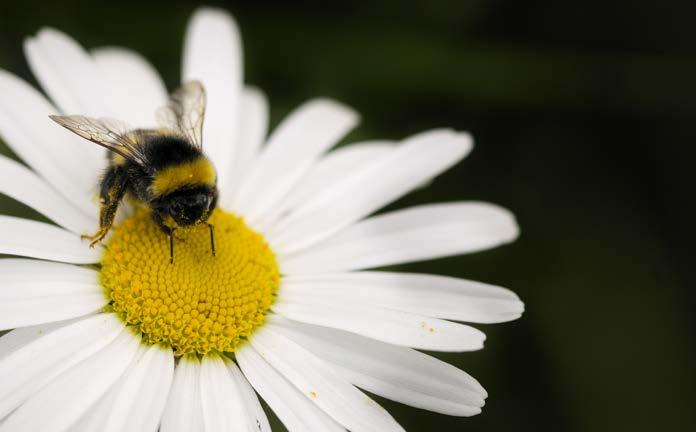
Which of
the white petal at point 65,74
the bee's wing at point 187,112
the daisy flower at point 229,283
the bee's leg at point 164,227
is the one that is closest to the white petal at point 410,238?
the daisy flower at point 229,283

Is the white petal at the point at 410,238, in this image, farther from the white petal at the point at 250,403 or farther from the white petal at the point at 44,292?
the white petal at the point at 44,292

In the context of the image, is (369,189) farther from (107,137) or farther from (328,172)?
(107,137)

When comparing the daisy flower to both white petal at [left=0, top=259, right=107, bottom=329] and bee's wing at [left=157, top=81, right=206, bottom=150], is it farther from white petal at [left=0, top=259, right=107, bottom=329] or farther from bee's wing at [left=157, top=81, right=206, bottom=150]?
bee's wing at [left=157, top=81, right=206, bottom=150]

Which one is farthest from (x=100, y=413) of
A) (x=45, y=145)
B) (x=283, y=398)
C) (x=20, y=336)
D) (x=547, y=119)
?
(x=547, y=119)

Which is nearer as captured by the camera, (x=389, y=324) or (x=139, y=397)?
(x=139, y=397)

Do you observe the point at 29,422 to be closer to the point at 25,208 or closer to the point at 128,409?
the point at 128,409

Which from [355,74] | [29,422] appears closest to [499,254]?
[355,74]

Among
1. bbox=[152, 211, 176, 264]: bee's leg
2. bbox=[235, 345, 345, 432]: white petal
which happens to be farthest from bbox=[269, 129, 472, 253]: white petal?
bbox=[235, 345, 345, 432]: white petal
